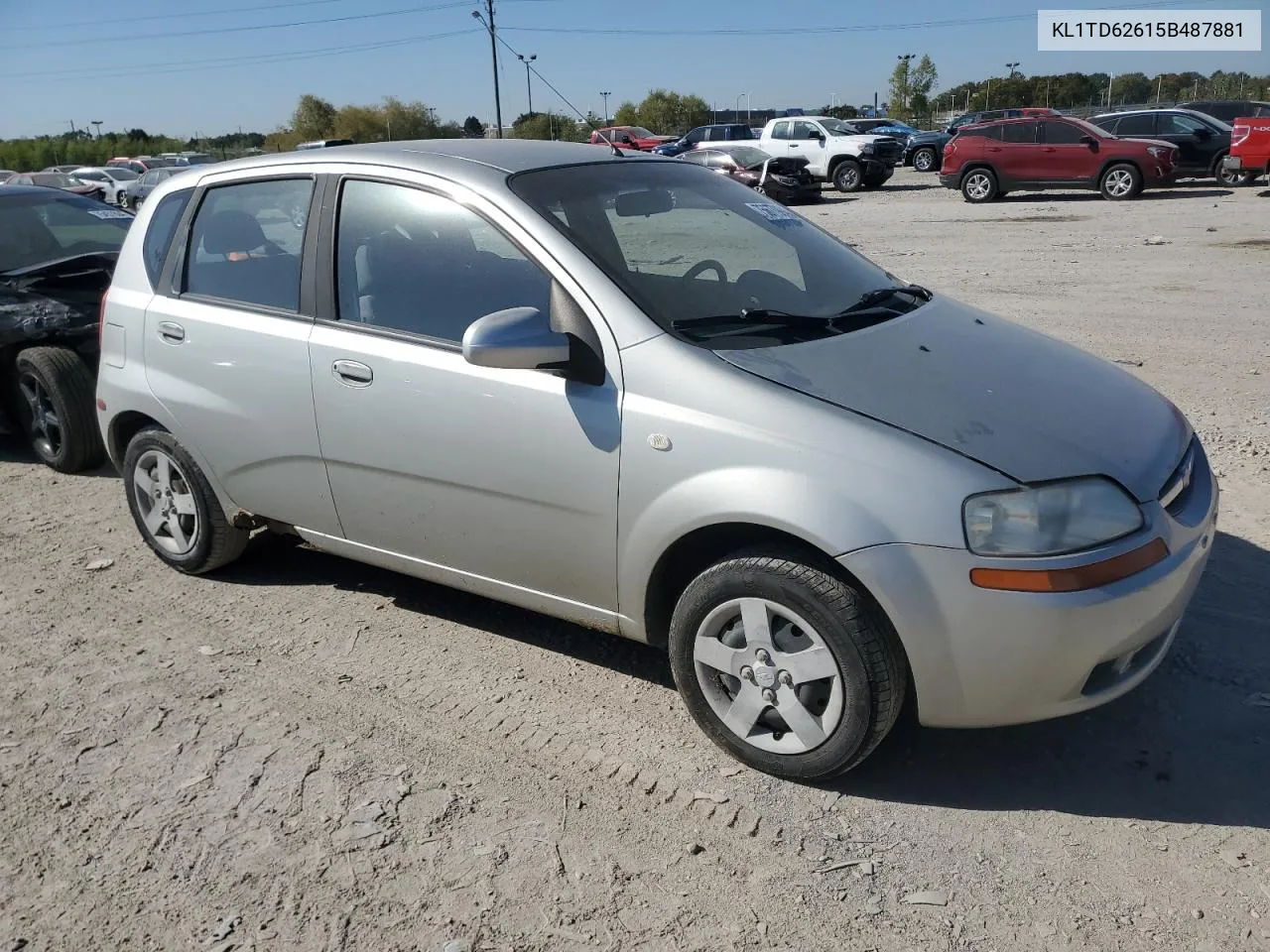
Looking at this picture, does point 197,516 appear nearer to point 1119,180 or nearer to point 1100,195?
point 1119,180

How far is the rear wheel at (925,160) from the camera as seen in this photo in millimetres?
33188

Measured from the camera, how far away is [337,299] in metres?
3.73

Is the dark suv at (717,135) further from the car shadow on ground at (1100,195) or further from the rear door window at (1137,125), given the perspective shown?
the rear door window at (1137,125)

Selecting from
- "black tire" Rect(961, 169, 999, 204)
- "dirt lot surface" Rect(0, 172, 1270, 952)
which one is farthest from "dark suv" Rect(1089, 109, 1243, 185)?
"dirt lot surface" Rect(0, 172, 1270, 952)

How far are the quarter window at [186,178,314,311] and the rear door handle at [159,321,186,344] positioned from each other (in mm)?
158

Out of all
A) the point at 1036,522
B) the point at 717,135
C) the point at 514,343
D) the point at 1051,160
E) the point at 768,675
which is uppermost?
the point at 717,135

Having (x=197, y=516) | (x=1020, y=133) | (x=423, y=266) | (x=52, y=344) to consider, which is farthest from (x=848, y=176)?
(x=423, y=266)

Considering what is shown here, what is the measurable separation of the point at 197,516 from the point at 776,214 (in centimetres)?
269

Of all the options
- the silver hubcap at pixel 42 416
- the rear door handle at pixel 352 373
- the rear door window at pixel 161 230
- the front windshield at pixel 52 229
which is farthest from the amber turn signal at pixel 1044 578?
the front windshield at pixel 52 229

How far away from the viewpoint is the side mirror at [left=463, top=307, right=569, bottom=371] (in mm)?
3053

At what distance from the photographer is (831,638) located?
2803mm

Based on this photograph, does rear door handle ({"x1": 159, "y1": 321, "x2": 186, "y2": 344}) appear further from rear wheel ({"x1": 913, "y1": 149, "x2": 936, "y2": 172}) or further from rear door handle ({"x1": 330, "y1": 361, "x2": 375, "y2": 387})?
rear wheel ({"x1": 913, "y1": 149, "x2": 936, "y2": 172})

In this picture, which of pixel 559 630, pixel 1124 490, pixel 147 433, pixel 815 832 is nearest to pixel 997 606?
pixel 1124 490

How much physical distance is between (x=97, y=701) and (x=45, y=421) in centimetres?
335
